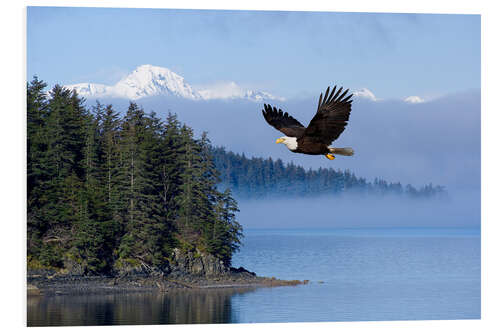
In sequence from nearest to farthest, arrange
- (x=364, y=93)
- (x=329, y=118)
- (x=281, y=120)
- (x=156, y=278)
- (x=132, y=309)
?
(x=329, y=118)
(x=281, y=120)
(x=132, y=309)
(x=364, y=93)
(x=156, y=278)

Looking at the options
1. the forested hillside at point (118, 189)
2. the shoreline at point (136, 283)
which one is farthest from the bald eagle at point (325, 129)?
the shoreline at point (136, 283)

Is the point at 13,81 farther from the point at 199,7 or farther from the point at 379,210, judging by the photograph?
the point at 379,210

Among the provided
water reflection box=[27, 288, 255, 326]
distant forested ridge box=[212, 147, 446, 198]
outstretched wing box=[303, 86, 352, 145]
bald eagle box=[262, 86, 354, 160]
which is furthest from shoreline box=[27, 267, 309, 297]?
outstretched wing box=[303, 86, 352, 145]

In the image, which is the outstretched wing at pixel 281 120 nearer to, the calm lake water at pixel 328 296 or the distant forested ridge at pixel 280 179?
the calm lake water at pixel 328 296

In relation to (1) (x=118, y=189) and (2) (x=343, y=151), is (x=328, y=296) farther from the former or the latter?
(2) (x=343, y=151)

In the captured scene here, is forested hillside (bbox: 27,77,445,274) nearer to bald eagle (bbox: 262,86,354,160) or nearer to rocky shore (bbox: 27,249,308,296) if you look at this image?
rocky shore (bbox: 27,249,308,296)

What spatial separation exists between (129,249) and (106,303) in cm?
121

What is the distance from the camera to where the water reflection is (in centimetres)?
1173

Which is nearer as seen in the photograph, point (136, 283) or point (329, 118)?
point (329, 118)

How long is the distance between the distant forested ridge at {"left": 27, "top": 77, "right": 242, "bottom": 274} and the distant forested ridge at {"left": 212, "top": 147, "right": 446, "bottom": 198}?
1107 millimetres

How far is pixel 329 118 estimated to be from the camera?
31.0 feet

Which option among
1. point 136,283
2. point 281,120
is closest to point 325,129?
point 281,120

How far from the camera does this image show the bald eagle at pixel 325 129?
30.7 feet

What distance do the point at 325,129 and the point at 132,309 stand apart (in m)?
4.82
